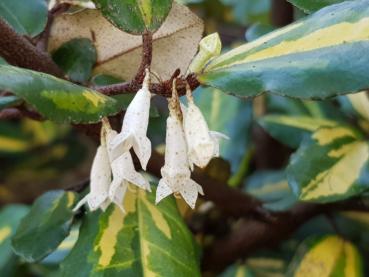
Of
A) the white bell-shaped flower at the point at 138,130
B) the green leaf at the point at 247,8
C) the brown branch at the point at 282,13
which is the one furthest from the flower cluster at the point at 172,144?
the green leaf at the point at 247,8

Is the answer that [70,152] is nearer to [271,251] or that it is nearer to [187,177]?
[271,251]

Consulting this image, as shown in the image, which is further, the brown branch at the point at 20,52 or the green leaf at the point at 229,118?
the green leaf at the point at 229,118

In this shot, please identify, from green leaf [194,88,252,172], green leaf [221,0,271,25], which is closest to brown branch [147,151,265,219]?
green leaf [194,88,252,172]

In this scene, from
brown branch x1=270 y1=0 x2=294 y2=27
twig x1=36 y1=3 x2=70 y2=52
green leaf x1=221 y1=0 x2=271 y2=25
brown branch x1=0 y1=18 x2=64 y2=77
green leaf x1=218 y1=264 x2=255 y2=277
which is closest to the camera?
brown branch x1=0 y1=18 x2=64 y2=77

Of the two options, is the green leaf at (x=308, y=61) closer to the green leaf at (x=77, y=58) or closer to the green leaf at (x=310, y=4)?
the green leaf at (x=310, y=4)

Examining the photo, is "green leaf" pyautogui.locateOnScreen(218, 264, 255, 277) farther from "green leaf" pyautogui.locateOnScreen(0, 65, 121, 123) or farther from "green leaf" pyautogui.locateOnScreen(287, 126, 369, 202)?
"green leaf" pyautogui.locateOnScreen(0, 65, 121, 123)

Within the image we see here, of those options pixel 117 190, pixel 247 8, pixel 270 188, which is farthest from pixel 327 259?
pixel 247 8

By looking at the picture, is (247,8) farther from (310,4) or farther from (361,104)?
(310,4)

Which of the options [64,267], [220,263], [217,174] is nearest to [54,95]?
[64,267]
